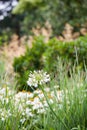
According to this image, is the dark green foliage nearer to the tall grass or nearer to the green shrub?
the green shrub

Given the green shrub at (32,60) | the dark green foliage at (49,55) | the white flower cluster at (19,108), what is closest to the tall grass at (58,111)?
the white flower cluster at (19,108)

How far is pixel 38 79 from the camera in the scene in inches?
116

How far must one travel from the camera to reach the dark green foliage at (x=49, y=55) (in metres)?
7.21

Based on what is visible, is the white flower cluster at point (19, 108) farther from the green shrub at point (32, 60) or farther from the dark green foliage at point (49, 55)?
the green shrub at point (32, 60)

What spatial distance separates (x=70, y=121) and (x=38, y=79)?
0.48 m

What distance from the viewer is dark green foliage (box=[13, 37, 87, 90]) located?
23.7 ft

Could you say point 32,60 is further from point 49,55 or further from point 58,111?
point 58,111

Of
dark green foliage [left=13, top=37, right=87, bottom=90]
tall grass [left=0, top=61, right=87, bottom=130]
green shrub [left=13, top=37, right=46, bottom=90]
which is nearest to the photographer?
tall grass [left=0, top=61, right=87, bottom=130]

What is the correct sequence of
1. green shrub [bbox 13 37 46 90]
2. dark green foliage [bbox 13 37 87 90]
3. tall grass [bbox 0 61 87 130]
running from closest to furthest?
1. tall grass [bbox 0 61 87 130]
2. dark green foliage [bbox 13 37 87 90]
3. green shrub [bbox 13 37 46 90]

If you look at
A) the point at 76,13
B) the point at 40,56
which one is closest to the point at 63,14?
the point at 76,13

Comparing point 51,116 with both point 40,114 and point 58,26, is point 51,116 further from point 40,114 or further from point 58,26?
point 58,26

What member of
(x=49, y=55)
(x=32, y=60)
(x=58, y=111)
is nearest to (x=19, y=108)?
(x=58, y=111)

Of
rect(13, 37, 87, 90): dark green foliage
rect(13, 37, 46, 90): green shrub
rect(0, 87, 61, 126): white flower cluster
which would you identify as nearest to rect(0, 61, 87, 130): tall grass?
rect(0, 87, 61, 126): white flower cluster

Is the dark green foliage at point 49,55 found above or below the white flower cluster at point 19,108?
above
